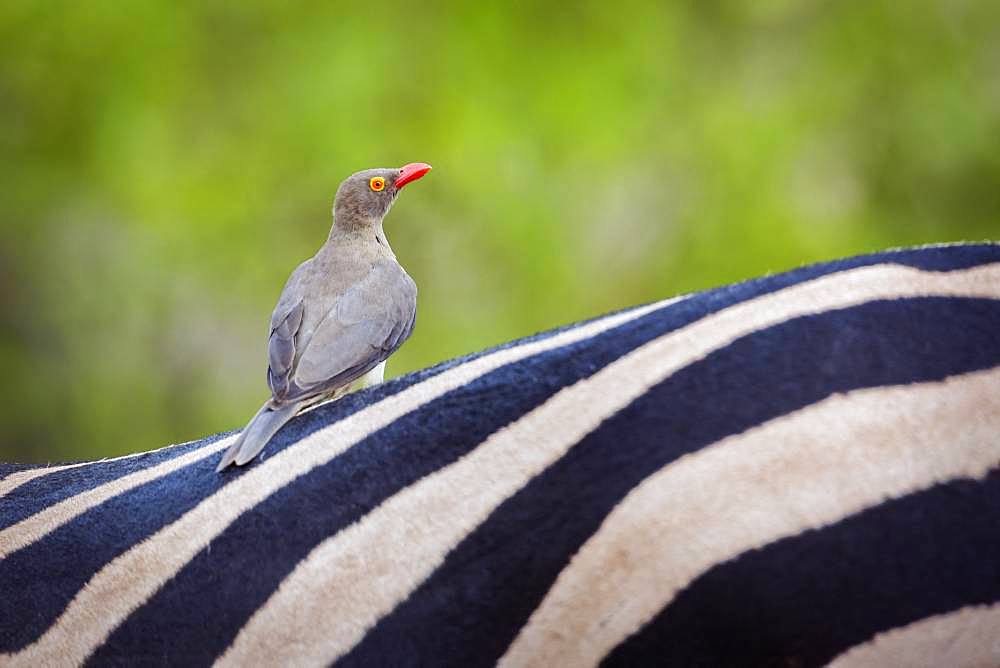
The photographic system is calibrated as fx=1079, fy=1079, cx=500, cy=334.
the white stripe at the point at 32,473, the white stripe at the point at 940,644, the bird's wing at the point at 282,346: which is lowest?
the white stripe at the point at 940,644

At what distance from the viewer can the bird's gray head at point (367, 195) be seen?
1.11 metres

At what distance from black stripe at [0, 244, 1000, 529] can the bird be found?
10cm

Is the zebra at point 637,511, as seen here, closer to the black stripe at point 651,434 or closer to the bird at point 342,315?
the black stripe at point 651,434

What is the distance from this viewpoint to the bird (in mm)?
851

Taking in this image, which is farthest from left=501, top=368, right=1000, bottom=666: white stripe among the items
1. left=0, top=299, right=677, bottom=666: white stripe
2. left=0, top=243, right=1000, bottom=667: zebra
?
left=0, top=299, right=677, bottom=666: white stripe

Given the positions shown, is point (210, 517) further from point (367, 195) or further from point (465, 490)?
point (367, 195)

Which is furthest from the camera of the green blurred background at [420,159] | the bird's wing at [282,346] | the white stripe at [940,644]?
the green blurred background at [420,159]

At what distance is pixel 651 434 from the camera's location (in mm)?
514

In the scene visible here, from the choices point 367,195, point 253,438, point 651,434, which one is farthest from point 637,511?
point 367,195

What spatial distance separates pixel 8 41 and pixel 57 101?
0.50ft

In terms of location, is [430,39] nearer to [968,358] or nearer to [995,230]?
[995,230]

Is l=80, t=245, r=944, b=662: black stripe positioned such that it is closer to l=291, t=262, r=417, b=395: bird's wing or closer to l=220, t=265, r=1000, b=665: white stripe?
l=220, t=265, r=1000, b=665: white stripe

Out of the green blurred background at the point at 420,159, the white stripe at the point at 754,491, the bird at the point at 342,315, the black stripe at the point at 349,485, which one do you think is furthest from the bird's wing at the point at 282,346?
the green blurred background at the point at 420,159

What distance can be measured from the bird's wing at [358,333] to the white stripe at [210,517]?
201 mm
